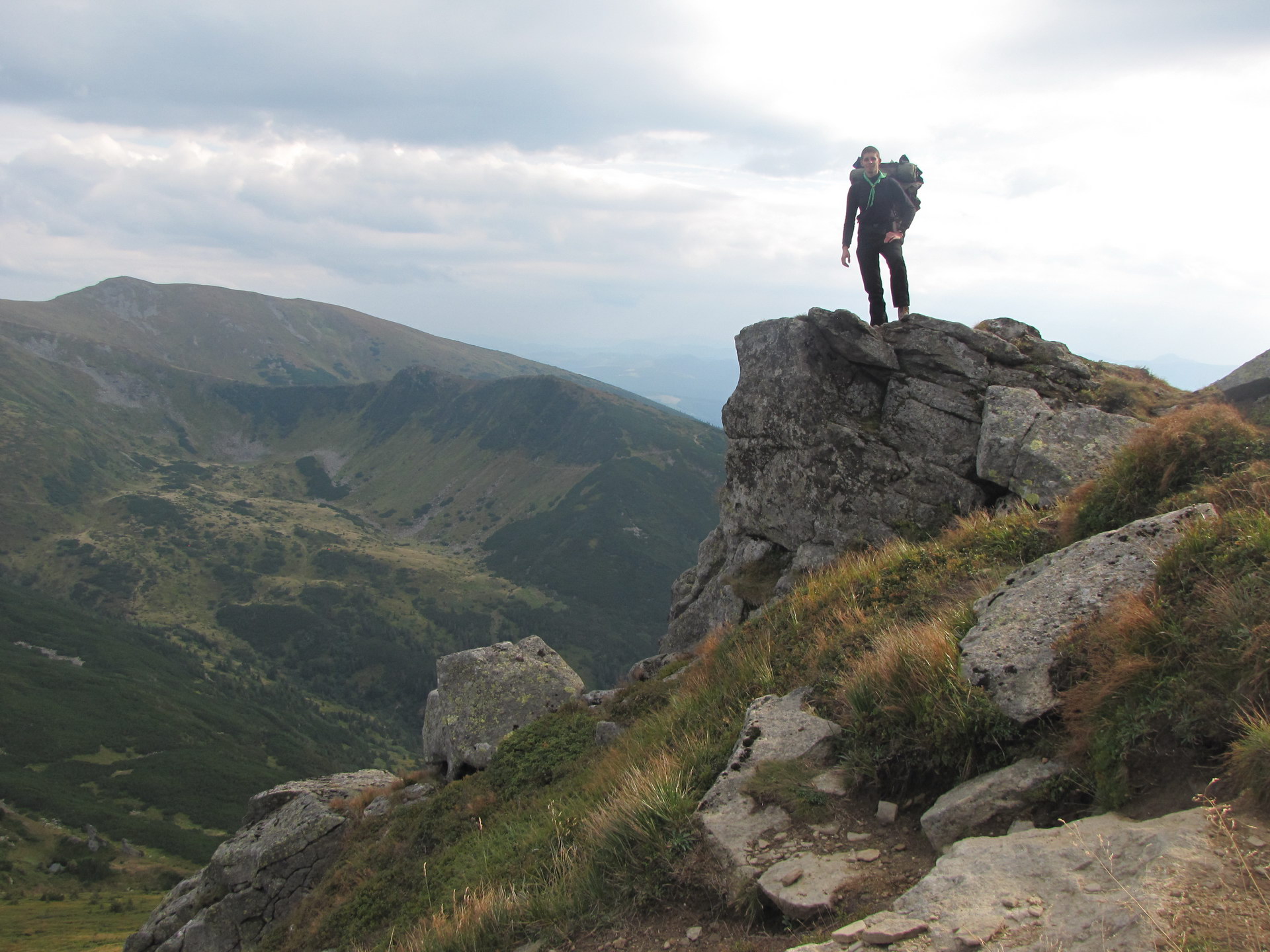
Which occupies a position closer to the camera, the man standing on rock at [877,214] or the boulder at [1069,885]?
the boulder at [1069,885]

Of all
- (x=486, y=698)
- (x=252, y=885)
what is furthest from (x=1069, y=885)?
(x=252, y=885)

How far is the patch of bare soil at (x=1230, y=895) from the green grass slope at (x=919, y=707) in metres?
0.36

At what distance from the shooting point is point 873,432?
19.4 m

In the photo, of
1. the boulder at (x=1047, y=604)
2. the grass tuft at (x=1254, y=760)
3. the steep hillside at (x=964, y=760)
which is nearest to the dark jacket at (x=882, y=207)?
the steep hillside at (x=964, y=760)

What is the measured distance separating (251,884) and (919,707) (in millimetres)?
20085

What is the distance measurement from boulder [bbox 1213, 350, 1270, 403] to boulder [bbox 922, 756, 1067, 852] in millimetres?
14417

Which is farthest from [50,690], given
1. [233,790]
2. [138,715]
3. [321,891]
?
[321,891]

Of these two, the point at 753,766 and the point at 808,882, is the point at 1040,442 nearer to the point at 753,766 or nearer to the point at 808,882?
the point at 753,766

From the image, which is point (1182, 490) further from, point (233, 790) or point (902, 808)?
point (233, 790)

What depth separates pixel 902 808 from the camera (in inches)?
255

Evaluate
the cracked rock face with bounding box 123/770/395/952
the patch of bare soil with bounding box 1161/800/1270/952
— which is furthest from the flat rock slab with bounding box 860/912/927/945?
Result: the cracked rock face with bounding box 123/770/395/952

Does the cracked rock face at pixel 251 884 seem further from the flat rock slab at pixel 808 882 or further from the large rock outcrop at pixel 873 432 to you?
the flat rock slab at pixel 808 882

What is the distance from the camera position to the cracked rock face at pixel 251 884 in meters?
18.7

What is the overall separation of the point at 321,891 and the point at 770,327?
18976mm
